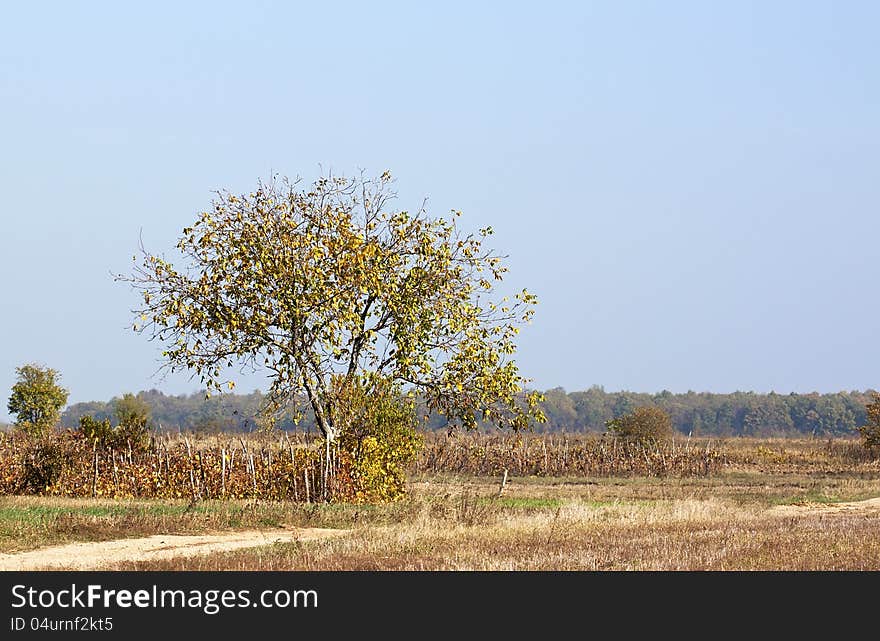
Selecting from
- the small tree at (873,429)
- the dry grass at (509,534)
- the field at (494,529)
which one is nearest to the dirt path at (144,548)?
the field at (494,529)

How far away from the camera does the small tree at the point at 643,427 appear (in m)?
66.9

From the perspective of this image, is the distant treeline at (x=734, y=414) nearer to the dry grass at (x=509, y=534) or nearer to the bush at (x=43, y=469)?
the bush at (x=43, y=469)

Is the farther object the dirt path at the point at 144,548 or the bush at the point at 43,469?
the bush at the point at 43,469

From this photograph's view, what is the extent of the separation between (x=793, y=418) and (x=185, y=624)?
18491 cm

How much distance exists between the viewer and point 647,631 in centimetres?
1249

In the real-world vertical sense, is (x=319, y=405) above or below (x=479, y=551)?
above

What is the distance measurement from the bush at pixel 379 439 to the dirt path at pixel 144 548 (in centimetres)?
621

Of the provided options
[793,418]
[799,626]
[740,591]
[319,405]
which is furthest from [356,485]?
[793,418]

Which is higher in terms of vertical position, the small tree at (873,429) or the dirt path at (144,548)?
the small tree at (873,429)

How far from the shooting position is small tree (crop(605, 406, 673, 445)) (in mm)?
66875

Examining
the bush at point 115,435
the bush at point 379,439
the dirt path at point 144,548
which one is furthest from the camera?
the bush at point 115,435

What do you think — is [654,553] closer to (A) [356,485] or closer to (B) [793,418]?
(A) [356,485]

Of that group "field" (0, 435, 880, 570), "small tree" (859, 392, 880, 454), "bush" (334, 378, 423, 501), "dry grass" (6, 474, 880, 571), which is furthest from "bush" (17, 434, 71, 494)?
"small tree" (859, 392, 880, 454)

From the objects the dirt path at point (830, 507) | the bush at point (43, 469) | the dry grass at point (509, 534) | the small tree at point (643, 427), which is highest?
the small tree at point (643, 427)
